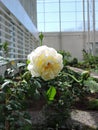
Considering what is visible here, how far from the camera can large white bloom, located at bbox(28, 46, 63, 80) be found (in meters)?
1.69

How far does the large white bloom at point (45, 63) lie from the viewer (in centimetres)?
169

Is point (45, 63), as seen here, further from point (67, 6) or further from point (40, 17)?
point (67, 6)

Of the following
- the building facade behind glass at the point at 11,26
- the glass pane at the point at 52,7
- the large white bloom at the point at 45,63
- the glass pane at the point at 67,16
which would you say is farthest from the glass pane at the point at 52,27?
the large white bloom at the point at 45,63

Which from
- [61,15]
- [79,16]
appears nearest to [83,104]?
[79,16]

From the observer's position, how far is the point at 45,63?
5.52ft

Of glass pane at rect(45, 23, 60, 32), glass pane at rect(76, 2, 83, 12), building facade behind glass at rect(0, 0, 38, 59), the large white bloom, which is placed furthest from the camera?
glass pane at rect(76, 2, 83, 12)

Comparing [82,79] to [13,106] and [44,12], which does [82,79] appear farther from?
[44,12]

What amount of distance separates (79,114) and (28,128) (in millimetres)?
1843

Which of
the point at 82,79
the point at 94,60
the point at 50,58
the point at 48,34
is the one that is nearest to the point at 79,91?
the point at 82,79

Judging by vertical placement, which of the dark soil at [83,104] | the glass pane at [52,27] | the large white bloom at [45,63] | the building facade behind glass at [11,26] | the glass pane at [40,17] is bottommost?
the dark soil at [83,104]

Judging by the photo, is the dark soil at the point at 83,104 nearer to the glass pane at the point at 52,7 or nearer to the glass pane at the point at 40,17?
the glass pane at the point at 40,17

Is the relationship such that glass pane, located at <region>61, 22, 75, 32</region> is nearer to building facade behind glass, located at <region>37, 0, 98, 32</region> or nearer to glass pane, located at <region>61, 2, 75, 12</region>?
building facade behind glass, located at <region>37, 0, 98, 32</region>

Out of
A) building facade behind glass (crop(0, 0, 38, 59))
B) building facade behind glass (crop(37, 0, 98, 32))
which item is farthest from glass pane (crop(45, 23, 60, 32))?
building facade behind glass (crop(0, 0, 38, 59))

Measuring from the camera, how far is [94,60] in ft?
51.7
